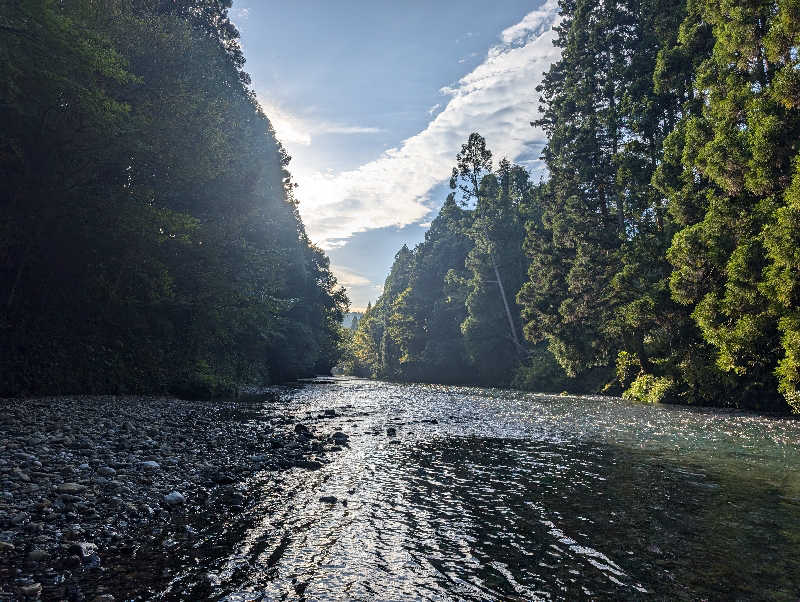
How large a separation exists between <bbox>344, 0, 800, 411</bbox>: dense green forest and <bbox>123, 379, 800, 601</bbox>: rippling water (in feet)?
35.4

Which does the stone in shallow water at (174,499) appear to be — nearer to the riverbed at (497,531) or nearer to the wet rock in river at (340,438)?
the riverbed at (497,531)

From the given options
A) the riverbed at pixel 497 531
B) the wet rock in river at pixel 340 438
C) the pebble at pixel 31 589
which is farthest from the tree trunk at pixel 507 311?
the pebble at pixel 31 589

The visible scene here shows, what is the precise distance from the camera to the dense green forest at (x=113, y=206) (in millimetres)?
15727

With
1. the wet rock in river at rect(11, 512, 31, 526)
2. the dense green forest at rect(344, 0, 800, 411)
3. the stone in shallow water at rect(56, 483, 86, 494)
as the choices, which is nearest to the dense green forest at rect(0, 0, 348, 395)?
the stone in shallow water at rect(56, 483, 86, 494)

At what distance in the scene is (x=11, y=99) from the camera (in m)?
15.2

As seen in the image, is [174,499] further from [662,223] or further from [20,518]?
[662,223]

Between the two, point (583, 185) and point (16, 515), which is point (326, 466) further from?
point (583, 185)

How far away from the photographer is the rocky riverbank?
5254 mm

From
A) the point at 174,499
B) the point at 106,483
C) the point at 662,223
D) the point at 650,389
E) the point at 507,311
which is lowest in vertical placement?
the point at 174,499

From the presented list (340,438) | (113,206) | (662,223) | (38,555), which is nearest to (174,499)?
(38,555)

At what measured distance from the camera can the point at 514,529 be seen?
7273mm

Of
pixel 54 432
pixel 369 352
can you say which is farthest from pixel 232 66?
pixel 369 352

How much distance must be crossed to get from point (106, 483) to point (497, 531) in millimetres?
6474

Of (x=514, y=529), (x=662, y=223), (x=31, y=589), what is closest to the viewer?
(x=31, y=589)
